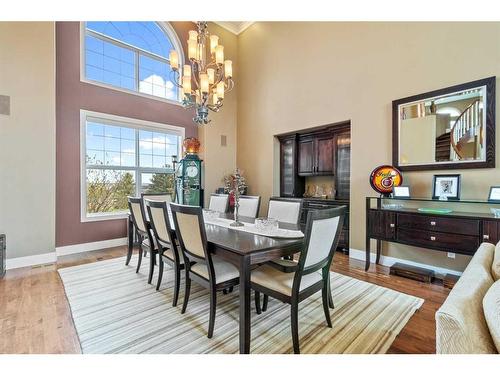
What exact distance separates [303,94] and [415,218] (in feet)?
9.38

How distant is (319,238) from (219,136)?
14.5 feet

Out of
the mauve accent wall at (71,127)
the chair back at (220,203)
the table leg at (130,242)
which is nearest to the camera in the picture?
the table leg at (130,242)

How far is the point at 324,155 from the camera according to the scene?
448 centimetres

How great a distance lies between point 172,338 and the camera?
180 cm

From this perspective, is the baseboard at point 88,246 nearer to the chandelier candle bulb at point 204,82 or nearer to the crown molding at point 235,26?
the chandelier candle bulb at point 204,82

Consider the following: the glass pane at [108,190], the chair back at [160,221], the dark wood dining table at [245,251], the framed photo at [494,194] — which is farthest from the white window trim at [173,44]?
the framed photo at [494,194]

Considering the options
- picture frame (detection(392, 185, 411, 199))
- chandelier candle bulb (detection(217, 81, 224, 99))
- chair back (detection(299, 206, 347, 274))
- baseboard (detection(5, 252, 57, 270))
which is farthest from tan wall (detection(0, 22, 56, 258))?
picture frame (detection(392, 185, 411, 199))

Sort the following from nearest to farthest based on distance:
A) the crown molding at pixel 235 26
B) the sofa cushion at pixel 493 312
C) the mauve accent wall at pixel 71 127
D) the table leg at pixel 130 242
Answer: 1. the sofa cushion at pixel 493 312
2. the table leg at pixel 130 242
3. the mauve accent wall at pixel 71 127
4. the crown molding at pixel 235 26

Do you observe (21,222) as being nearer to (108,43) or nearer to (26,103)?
(26,103)

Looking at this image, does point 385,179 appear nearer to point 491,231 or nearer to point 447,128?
point 447,128

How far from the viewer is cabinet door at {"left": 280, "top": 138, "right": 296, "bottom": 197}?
4941mm

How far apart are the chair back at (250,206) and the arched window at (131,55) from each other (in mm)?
3202

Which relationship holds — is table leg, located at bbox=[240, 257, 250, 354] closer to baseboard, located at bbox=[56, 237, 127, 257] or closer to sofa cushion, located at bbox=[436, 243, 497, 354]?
sofa cushion, located at bbox=[436, 243, 497, 354]

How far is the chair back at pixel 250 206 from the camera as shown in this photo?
3209 millimetres
